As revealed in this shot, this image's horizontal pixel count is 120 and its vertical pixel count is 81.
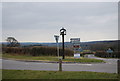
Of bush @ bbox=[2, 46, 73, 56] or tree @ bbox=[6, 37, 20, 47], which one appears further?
tree @ bbox=[6, 37, 20, 47]

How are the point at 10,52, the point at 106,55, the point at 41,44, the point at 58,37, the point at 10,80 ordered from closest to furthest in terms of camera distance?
the point at 10,80 < the point at 58,37 < the point at 41,44 < the point at 10,52 < the point at 106,55

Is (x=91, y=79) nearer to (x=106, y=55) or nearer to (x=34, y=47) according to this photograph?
(x=34, y=47)

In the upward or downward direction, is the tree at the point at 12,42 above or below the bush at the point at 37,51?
above

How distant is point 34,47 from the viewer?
29172 millimetres

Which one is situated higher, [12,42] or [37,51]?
[12,42]

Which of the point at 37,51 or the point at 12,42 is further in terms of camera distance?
the point at 12,42

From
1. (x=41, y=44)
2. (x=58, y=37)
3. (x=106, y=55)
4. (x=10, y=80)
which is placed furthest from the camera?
(x=106, y=55)

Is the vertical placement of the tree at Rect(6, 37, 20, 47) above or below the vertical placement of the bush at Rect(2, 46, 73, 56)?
above

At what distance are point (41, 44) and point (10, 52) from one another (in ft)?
21.5

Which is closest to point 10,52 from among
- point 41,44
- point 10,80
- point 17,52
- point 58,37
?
point 17,52

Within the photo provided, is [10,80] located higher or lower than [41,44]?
lower

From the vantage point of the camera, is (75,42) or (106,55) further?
(106,55)

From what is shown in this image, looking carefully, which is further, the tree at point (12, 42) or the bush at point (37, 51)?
the tree at point (12, 42)

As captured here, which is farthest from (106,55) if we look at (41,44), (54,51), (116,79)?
(116,79)
